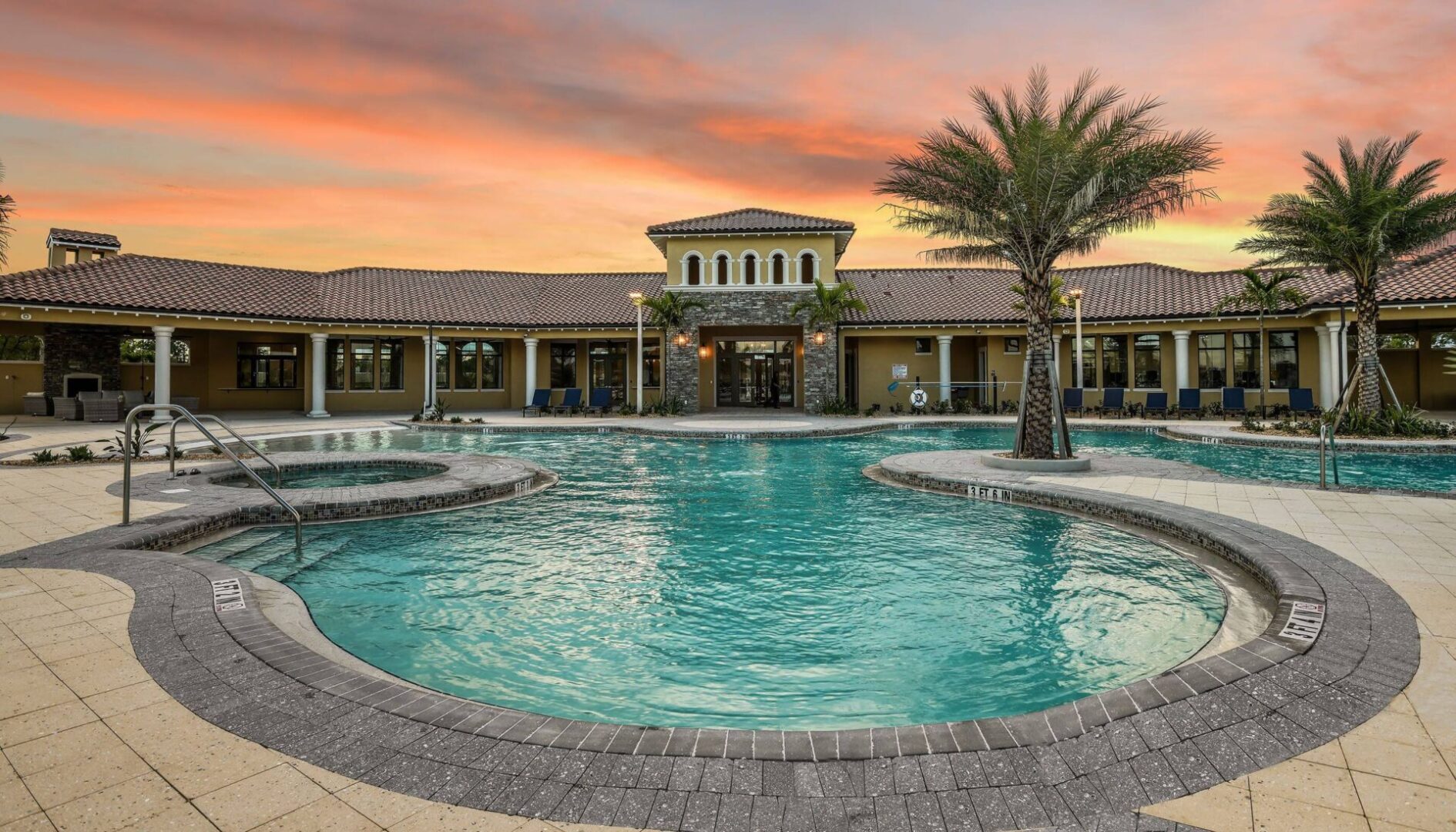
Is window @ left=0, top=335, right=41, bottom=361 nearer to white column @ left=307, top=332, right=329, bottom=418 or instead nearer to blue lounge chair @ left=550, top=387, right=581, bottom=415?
white column @ left=307, top=332, right=329, bottom=418

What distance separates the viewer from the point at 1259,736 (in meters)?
2.77

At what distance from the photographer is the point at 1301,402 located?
22.0 m

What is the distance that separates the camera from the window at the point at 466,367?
29391 mm

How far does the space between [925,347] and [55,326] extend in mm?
32349

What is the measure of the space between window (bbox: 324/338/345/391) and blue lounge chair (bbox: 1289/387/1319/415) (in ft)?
112

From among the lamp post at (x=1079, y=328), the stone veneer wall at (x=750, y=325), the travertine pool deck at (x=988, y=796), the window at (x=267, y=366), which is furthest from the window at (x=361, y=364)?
the travertine pool deck at (x=988, y=796)

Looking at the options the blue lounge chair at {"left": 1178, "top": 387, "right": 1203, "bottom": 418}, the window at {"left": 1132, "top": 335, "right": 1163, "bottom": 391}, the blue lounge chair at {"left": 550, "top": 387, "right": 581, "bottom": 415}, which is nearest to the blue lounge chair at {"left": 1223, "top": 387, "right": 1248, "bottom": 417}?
the blue lounge chair at {"left": 1178, "top": 387, "right": 1203, "bottom": 418}

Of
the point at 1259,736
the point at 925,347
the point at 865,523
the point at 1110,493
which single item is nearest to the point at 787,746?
the point at 1259,736

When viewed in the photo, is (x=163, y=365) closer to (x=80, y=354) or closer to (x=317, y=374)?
(x=317, y=374)

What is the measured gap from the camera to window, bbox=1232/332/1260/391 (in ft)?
81.5

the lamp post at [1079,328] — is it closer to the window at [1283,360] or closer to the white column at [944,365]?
the white column at [944,365]

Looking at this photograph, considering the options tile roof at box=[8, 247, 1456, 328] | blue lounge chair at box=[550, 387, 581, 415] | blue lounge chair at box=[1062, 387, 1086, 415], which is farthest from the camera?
blue lounge chair at box=[550, 387, 581, 415]

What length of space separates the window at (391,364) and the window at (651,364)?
10043mm

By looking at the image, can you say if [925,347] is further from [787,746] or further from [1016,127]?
[787,746]
